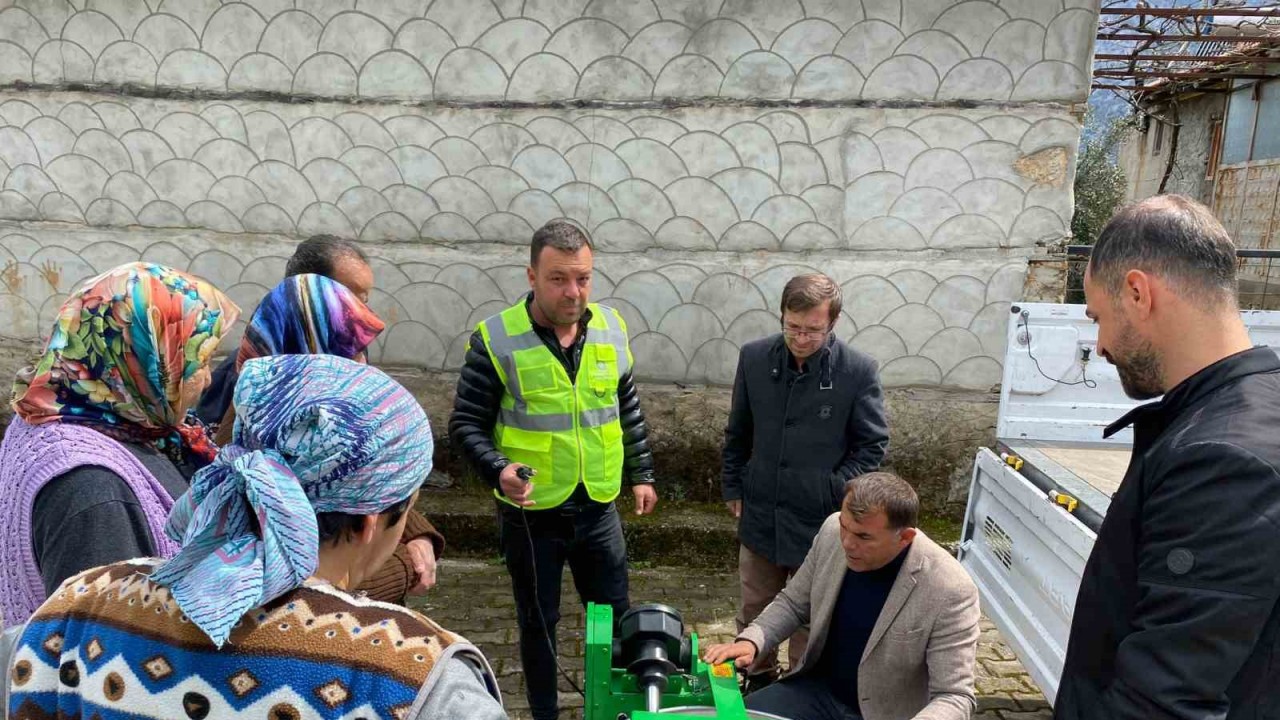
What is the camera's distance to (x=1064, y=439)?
11.7 feet

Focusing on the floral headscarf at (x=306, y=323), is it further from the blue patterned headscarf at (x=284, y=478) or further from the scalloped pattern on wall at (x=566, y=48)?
the scalloped pattern on wall at (x=566, y=48)

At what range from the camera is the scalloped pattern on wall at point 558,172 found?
4.51m

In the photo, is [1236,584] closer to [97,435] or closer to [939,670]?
[939,670]

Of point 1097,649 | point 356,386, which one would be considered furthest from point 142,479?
point 1097,649

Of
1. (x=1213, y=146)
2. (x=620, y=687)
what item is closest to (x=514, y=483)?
(x=620, y=687)

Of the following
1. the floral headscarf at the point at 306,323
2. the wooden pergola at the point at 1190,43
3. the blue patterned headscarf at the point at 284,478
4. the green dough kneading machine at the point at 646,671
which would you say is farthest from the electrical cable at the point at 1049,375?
the wooden pergola at the point at 1190,43

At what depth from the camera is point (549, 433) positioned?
3.05 m

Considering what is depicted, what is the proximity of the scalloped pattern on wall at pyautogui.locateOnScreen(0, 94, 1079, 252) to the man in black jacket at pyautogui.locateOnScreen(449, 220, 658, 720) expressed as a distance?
5.54 ft

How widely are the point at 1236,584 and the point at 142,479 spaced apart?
6.09 feet

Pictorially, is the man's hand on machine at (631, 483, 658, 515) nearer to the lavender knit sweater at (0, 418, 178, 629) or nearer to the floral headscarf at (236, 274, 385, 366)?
the floral headscarf at (236, 274, 385, 366)

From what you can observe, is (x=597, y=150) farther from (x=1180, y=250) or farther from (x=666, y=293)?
(x=1180, y=250)

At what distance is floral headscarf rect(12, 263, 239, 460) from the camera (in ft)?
5.08

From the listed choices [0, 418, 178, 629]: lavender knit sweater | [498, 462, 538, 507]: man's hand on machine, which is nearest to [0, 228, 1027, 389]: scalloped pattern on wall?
[498, 462, 538, 507]: man's hand on machine

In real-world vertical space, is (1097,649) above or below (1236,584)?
below
